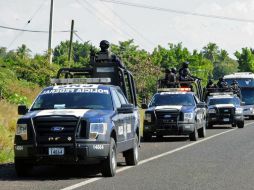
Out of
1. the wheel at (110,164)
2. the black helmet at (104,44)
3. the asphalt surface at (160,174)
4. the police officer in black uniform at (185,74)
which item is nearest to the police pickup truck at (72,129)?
the wheel at (110,164)

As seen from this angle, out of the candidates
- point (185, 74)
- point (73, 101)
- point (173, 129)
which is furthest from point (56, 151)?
point (185, 74)

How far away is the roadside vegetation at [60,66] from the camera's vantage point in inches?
1112

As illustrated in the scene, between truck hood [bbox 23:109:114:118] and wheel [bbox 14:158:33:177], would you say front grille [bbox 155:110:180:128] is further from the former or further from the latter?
wheel [bbox 14:158:33:177]

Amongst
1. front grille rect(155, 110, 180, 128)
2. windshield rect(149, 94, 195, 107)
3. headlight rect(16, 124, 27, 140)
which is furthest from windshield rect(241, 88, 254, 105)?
headlight rect(16, 124, 27, 140)

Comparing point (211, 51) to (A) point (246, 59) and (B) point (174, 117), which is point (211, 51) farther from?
(B) point (174, 117)

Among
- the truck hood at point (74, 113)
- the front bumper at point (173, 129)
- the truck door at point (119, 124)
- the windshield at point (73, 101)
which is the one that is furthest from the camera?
the front bumper at point (173, 129)

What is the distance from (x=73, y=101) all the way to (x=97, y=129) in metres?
1.41

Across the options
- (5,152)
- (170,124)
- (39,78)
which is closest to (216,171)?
(5,152)

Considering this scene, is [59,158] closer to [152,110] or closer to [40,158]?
[40,158]

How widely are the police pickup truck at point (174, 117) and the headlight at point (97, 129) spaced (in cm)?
1110

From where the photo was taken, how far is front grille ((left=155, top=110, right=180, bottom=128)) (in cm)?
2339

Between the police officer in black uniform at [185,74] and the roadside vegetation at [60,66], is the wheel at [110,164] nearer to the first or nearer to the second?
the roadside vegetation at [60,66]

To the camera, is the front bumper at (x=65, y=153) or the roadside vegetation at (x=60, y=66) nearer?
the front bumper at (x=65, y=153)

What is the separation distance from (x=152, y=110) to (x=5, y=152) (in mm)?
8037
